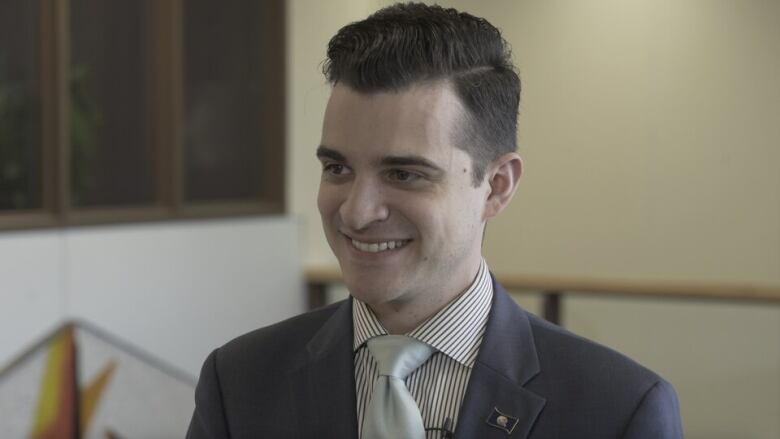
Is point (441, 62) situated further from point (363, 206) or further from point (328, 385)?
point (328, 385)

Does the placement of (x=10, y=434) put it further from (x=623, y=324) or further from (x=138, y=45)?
(x=623, y=324)

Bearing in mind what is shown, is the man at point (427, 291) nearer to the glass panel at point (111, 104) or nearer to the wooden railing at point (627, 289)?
the wooden railing at point (627, 289)

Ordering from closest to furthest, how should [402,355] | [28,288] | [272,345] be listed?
[402,355] < [272,345] < [28,288]

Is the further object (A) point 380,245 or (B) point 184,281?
(B) point 184,281

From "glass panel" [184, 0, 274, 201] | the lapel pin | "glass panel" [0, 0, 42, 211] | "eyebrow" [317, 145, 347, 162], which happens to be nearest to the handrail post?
the lapel pin

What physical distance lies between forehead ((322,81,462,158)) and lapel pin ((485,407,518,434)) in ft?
1.01

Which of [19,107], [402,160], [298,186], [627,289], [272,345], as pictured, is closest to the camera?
[402,160]

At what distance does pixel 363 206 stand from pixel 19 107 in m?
3.43

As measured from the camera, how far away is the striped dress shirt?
4.55 ft

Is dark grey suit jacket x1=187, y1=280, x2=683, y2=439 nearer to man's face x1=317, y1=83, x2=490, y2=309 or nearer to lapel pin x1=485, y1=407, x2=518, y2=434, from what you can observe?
lapel pin x1=485, y1=407, x2=518, y2=434

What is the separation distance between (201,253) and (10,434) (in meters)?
1.11

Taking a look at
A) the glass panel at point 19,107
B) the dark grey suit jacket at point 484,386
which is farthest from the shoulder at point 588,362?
the glass panel at point 19,107

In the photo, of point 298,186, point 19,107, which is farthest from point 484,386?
point 298,186

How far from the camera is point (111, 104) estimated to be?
15.9ft
